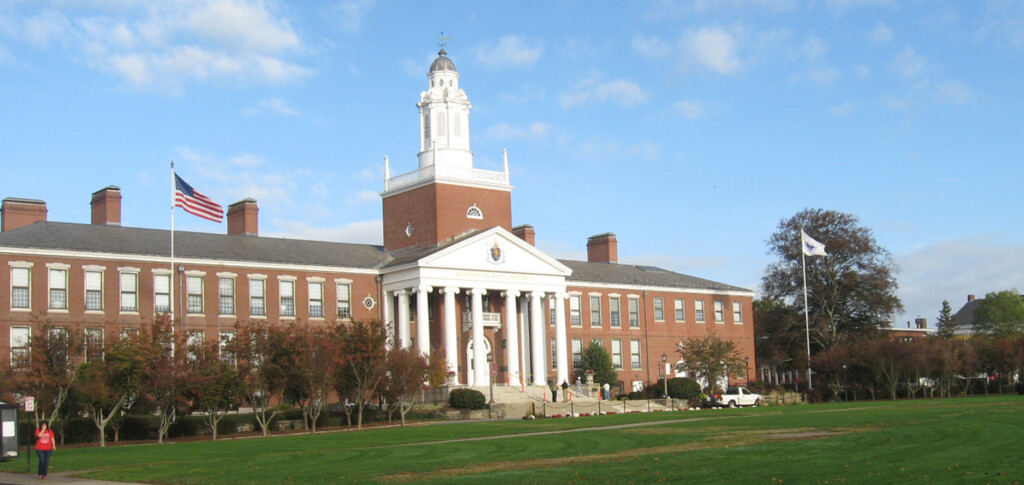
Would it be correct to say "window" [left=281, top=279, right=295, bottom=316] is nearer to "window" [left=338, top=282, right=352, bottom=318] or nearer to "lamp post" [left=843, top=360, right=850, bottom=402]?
"window" [left=338, top=282, right=352, bottom=318]

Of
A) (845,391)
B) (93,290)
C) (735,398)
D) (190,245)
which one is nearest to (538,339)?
(735,398)

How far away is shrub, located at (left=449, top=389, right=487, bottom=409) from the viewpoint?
53.6 m

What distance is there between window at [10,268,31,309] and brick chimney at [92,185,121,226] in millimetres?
7102

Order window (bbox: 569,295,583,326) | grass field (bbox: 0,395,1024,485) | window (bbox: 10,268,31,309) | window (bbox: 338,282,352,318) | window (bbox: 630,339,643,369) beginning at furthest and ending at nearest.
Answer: window (bbox: 630,339,643,369) → window (bbox: 569,295,583,326) → window (bbox: 338,282,352,318) → window (bbox: 10,268,31,309) → grass field (bbox: 0,395,1024,485)

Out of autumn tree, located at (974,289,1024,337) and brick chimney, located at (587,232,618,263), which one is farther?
autumn tree, located at (974,289,1024,337)

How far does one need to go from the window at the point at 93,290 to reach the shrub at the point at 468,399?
17.0 m

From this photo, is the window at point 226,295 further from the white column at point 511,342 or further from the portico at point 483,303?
the white column at point 511,342

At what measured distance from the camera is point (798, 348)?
8438 centimetres

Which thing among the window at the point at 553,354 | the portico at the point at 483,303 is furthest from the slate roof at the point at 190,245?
the window at the point at 553,354

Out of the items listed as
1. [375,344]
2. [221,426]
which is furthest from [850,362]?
[221,426]

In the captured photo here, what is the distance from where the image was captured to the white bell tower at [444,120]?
64.2 metres

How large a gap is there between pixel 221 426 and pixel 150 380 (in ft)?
21.5

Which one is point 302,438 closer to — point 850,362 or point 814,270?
point 850,362

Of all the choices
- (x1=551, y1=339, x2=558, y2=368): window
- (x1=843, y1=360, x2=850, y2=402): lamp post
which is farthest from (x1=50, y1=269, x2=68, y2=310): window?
(x1=843, y1=360, x2=850, y2=402): lamp post
